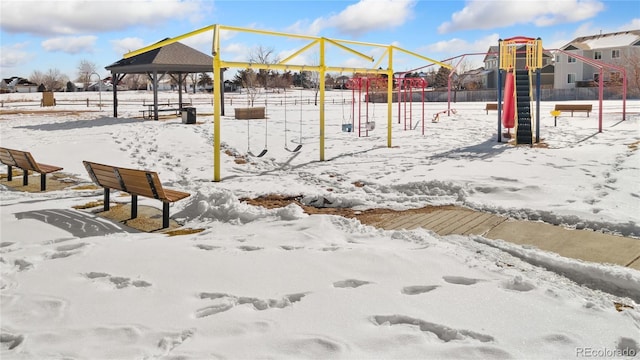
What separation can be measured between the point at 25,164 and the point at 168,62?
15.4 meters

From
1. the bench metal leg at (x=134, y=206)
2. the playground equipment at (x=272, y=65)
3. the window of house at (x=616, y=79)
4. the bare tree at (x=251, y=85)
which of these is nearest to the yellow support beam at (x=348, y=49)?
the playground equipment at (x=272, y=65)

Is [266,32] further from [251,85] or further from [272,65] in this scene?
[251,85]

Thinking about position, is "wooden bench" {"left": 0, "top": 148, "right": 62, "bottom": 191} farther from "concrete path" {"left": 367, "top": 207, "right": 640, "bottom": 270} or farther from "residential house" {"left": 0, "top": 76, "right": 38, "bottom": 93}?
"residential house" {"left": 0, "top": 76, "right": 38, "bottom": 93}

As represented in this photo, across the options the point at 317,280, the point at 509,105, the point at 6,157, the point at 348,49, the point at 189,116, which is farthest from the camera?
the point at 189,116

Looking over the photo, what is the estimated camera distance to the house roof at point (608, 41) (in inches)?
2502

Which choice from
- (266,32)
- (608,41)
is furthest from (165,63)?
(608,41)

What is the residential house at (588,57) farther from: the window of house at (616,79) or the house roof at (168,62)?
the house roof at (168,62)

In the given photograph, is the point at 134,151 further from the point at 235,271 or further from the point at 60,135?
the point at 235,271

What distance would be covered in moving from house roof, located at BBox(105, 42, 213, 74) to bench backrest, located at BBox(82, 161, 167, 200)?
17305mm

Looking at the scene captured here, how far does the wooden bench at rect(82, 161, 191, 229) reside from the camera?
22.9 ft

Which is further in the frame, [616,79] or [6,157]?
[616,79]

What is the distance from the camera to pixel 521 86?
18.5m

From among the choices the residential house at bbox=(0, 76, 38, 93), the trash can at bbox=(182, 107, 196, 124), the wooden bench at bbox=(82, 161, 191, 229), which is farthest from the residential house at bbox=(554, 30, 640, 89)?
the residential house at bbox=(0, 76, 38, 93)

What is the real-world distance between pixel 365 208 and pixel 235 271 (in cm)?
329
